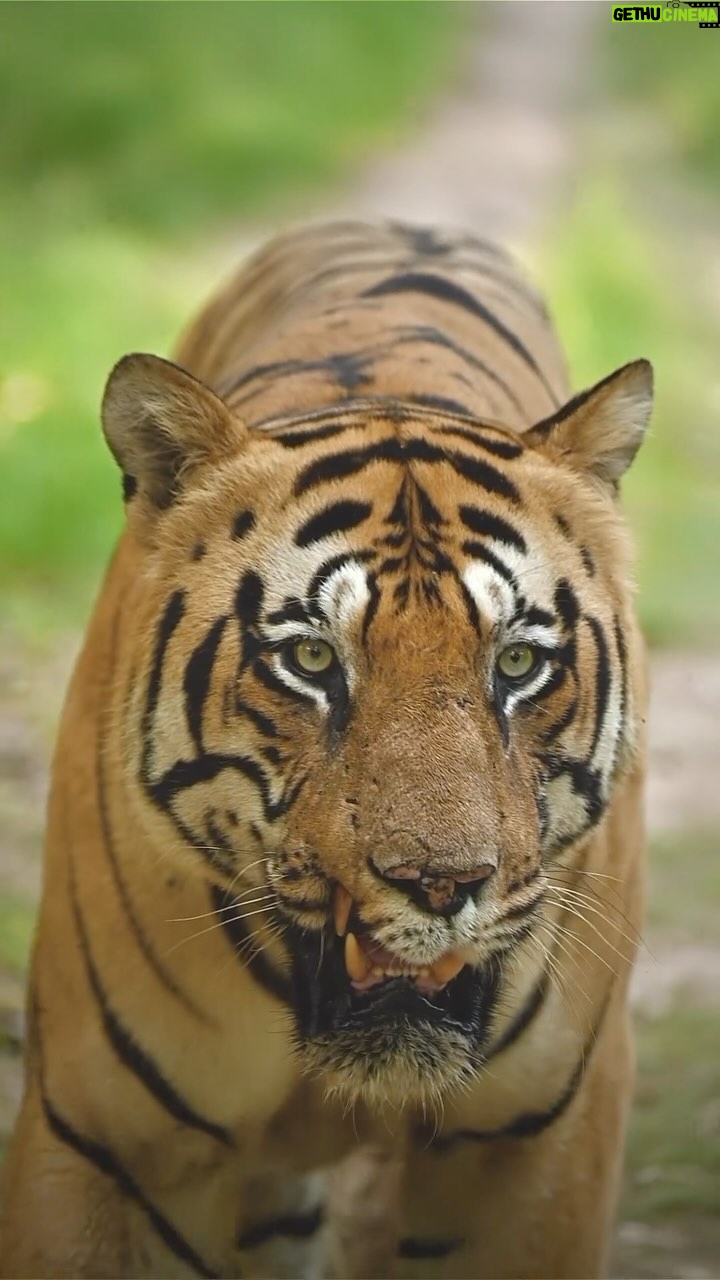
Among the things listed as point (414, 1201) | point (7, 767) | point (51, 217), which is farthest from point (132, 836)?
point (51, 217)

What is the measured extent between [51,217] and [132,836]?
7276mm

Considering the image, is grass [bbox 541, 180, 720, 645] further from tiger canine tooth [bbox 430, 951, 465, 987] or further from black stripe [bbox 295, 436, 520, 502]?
tiger canine tooth [bbox 430, 951, 465, 987]

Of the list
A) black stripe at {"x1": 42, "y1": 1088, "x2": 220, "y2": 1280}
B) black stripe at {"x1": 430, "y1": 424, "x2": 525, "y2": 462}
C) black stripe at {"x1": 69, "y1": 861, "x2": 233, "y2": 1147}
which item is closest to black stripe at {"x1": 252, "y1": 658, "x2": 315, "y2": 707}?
black stripe at {"x1": 430, "y1": 424, "x2": 525, "y2": 462}

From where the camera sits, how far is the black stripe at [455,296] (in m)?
2.87

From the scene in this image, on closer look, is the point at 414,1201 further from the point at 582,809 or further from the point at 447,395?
the point at 447,395

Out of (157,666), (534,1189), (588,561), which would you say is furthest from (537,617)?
(534,1189)

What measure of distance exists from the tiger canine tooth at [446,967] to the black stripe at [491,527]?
0.41 metres

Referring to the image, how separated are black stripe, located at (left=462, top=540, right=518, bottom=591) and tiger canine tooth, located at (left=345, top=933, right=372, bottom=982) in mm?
371

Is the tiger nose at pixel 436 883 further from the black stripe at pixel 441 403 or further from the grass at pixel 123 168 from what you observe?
the grass at pixel 123 168

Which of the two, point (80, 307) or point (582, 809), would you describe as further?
point (80, 307)

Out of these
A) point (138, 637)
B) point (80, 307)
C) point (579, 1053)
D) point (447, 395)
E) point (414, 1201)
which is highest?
point (80, 307)

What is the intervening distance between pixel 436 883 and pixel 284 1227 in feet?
3.87

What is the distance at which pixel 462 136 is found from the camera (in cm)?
1065

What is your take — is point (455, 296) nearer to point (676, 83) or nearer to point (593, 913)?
point (593, 913)
